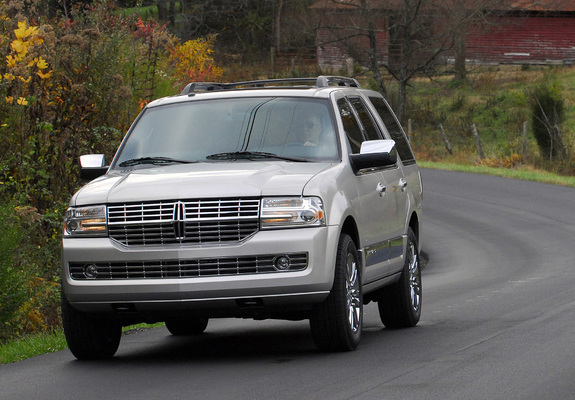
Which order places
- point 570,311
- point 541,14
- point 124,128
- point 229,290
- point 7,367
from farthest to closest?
1. point 541,14
2. point 124,128
3. point 570,311
4. point 7,367
5. point 229,290

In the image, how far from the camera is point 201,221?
330 inches

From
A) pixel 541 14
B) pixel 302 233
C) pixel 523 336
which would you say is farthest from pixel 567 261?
pixel 541 14

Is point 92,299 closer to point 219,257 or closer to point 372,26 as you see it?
point 219,257

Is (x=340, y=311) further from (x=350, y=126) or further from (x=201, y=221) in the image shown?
(x=350, y=126)

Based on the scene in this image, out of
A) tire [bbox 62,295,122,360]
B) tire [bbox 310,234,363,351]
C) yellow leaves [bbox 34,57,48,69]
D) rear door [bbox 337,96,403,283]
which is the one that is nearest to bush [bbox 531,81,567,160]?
yellow leaves [bbox 34,57,48,69]

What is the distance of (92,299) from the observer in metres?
8.55

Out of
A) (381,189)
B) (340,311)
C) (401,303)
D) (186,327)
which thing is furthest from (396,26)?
(340,311)

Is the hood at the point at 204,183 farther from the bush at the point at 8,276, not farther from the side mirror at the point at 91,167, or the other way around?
the bush at the point at 8,276

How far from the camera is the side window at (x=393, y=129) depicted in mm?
11703

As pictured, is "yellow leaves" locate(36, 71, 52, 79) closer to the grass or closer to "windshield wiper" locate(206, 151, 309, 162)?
the grass

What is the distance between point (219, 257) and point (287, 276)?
48 cm

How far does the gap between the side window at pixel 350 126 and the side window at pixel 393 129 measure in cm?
127

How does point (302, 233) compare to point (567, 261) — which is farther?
point (567, 261)

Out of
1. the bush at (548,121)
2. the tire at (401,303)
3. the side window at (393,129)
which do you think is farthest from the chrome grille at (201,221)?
the bush at (548,121)
